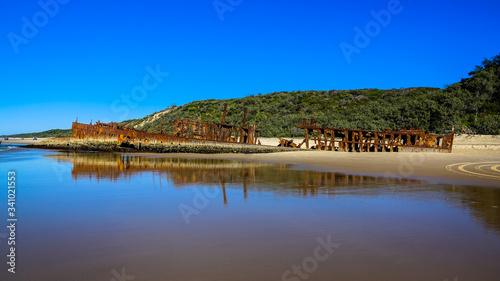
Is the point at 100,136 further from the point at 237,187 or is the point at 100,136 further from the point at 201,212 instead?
the point at 201,212

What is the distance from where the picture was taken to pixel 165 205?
27.2 ft

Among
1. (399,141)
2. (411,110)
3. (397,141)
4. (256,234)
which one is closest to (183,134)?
(397,141)

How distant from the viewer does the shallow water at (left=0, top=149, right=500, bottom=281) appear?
170 inches

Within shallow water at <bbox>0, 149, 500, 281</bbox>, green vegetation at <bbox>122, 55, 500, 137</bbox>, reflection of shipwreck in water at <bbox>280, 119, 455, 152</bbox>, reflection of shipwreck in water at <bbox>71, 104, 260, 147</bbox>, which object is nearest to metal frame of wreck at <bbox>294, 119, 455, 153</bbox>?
reflection of shipwreck in water at <bbox>280, 119, 455, 152</bbox>

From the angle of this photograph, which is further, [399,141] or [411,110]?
[411,110]

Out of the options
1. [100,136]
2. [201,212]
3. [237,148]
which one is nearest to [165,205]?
[201,212]

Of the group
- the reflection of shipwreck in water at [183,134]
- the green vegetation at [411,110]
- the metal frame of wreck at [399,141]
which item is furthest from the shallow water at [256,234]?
the green vegetation at [411,110]

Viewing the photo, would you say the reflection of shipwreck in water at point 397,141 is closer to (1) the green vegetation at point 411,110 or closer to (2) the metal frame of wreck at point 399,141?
(2) the metal frame of wreck at point 399,141

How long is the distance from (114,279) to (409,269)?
3421mm

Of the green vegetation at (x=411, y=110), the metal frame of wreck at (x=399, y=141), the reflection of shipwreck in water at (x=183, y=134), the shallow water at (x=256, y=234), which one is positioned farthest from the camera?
the green vegetation at (x=411, y=110)

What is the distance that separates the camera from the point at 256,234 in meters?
5.87

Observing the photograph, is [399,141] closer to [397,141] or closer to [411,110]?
[397,141]

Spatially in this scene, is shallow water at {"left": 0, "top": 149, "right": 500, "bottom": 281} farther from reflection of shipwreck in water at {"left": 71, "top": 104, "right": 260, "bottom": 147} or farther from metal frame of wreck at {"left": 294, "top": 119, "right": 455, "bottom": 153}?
reflection of shipwreck in water at {"left": 71, "top": 104, "right": 260, "bottom": 147}

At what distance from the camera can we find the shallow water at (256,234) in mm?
4324
